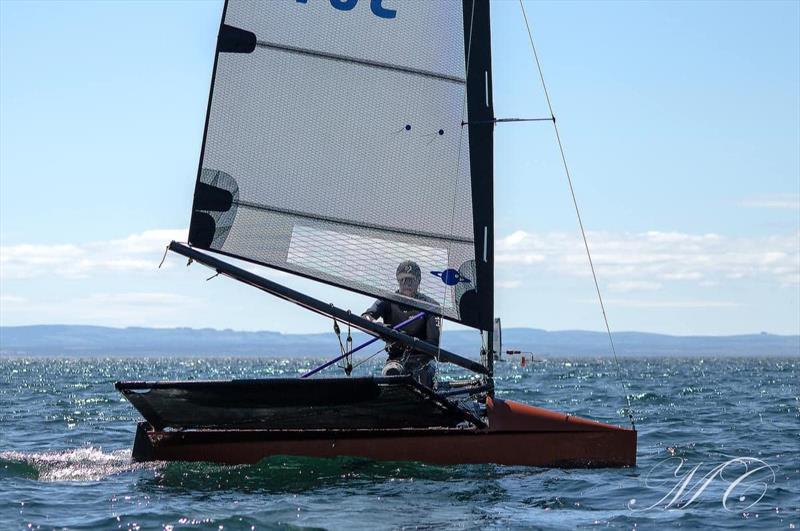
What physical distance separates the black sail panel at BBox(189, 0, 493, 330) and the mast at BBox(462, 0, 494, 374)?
2 cm

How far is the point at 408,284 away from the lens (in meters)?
12.6

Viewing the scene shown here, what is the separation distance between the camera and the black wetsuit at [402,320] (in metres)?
12.9

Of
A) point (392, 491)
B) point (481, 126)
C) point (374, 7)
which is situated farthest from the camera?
point (481, 126)

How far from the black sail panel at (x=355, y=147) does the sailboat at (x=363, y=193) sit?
0.01 meters

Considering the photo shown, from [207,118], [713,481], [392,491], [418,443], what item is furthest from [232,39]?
[713,481]

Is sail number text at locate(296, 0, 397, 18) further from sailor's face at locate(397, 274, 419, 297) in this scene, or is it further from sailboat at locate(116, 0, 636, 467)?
sailor's face at locate(397, 274, 419, 297)

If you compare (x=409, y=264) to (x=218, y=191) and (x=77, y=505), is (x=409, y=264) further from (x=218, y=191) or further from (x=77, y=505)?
(x=77, y=505)

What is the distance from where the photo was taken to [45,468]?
483 inches

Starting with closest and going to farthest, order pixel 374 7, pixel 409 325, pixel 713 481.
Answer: pixel 713 481 → pixel 374 7 → pixel 409 325

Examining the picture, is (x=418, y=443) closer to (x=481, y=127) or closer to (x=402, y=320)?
(x=402, y=320)

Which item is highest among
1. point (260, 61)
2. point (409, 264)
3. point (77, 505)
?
point (260, 61)

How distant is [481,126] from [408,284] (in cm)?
187

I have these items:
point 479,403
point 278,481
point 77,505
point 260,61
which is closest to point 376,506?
point 278,481

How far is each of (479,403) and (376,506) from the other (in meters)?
3.45
